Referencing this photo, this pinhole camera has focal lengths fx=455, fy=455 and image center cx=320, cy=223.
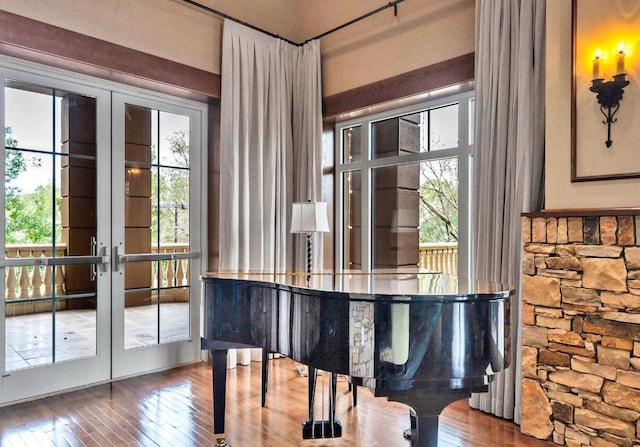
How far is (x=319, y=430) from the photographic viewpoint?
2.67 metres

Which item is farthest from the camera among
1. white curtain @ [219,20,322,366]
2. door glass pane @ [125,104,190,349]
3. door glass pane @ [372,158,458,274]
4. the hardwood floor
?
white curtain @ [219,20,322,366]

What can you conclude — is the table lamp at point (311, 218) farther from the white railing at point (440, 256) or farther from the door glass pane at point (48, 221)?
the door glass pane at point (48, 221)

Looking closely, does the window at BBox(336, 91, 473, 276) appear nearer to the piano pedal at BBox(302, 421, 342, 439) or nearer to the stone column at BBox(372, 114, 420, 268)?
the stone column at BBox(372, 114, 420, 268)

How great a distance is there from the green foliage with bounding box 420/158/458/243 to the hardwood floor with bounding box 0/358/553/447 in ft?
4.45

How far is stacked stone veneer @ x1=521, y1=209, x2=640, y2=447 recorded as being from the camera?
237cm

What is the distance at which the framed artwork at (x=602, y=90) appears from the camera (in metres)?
2.39

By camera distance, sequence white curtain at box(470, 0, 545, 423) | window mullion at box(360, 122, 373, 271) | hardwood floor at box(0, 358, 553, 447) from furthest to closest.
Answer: window mullion at box(360, 122, 373, 271)
white curtain at box(470, 0, 545, 423)
hardwood floor at box(0, 358, 553, 447)

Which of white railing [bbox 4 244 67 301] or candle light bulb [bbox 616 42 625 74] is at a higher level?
candle light bulb [bbox 616 42 625 74]

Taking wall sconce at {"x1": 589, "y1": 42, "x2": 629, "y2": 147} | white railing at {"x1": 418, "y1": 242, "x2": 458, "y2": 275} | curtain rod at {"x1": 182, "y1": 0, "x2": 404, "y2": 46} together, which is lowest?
white railing at {"x1": 418, "y1": 242, "x2": 458, "y2": 275}

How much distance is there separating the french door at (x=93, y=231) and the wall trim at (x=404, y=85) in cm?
132

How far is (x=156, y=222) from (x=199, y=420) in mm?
1807

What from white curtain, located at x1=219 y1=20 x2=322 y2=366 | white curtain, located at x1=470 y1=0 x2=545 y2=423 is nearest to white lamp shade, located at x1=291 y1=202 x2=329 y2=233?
white curtain, located at x1=219 y1=20 x2=322 y2=366

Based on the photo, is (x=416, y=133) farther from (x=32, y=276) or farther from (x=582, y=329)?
(x=32, y=276)

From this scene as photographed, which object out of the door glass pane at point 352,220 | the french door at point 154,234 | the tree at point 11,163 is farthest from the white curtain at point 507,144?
the tree at point 11,163
